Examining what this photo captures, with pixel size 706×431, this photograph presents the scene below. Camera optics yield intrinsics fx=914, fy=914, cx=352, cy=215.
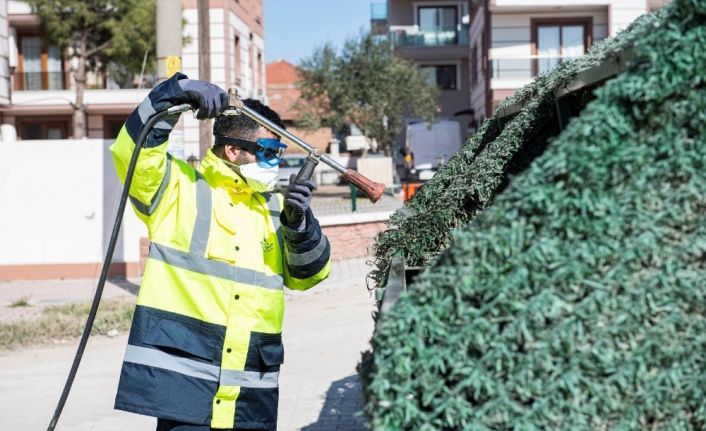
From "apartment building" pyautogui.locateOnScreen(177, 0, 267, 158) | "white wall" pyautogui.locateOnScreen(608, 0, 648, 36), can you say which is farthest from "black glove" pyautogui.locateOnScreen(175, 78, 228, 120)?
"white wall" pyautogui.locateOnScreen(608, 0, 648, 36)

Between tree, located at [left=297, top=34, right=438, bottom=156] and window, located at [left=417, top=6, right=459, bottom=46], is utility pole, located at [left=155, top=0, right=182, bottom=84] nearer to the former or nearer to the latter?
tree, located at [left=297, top=34, right=438, bottom=156]

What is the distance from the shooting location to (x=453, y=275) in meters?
2.04

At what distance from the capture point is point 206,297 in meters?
3.44

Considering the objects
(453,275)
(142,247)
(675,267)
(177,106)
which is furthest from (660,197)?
(142,247)

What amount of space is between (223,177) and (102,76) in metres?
33.5

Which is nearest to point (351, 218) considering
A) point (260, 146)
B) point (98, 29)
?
point (260, 146)

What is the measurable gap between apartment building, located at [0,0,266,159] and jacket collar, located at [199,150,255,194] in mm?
25247

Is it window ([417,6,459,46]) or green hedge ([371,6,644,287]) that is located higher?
window ([417,6,459,46])

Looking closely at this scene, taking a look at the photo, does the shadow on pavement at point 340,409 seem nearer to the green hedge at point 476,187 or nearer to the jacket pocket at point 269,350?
the green hedge at point 476,187

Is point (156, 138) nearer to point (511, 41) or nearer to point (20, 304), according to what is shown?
point (20, 304)

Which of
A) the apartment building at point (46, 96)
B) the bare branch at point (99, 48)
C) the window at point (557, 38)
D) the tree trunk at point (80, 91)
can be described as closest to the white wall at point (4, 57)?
the bare branch at point (99, 48)

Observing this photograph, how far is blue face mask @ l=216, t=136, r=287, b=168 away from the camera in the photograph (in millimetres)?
3686

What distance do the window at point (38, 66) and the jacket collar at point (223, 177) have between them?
3169 centimetres

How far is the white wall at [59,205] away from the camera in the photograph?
13.5m
